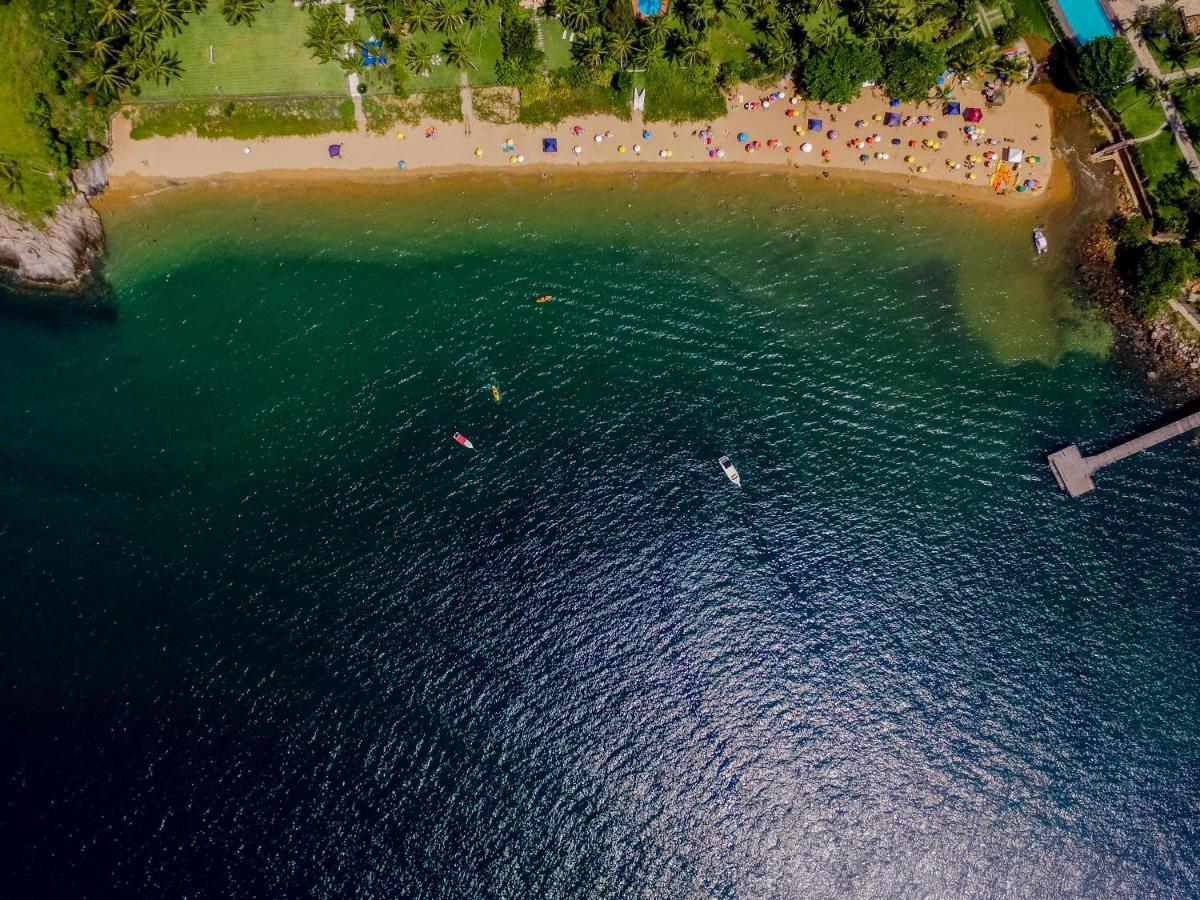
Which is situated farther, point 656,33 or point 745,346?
point 745,346

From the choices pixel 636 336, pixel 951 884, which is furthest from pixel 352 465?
pixel 951 884

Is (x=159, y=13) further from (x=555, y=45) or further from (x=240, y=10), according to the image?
(x=555, y=45)

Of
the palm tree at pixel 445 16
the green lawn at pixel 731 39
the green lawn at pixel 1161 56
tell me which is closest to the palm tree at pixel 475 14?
the palm tree at pixel 445 16

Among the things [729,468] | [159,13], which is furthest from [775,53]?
[159,13]

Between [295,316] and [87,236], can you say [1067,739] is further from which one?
[87,236]

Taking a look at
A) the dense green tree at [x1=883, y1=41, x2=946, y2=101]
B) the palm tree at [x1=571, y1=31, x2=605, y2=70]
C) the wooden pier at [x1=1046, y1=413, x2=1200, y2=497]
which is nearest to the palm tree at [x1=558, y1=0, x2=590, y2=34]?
the palm tree at [x1=571, y1=31, x2=605, y2=70]

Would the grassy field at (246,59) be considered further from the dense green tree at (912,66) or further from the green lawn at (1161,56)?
the green lawn at (1161,56)
